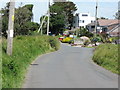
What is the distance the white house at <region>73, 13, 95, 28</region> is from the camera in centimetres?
10694

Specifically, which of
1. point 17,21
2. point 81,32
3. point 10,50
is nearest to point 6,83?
point 10,50

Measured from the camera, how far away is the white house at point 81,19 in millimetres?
106938

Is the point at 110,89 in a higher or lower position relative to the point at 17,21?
lower

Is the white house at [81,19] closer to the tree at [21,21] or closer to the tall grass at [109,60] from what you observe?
the tree at [21,21]

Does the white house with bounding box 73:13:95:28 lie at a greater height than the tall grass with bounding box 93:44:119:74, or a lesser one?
greater

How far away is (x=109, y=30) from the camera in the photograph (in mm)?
83188

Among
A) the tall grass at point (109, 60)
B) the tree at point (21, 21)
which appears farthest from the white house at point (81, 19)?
the tall grass at point (109, 60)

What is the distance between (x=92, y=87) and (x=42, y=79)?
8.53 feet

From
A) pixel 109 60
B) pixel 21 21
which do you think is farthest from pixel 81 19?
pixel 109 60

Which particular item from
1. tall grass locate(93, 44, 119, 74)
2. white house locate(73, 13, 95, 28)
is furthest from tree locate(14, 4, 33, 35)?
white house locate(73, 13, 95, 28)

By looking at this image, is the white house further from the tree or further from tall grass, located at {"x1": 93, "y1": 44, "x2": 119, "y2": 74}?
tall grass, located at {"x1": 93, "y1": 44, "x2": 119, "y2": 74}

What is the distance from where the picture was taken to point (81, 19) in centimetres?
10812

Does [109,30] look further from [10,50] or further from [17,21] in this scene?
[10,50]

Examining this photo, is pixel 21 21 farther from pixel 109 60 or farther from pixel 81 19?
pixel 81 19
